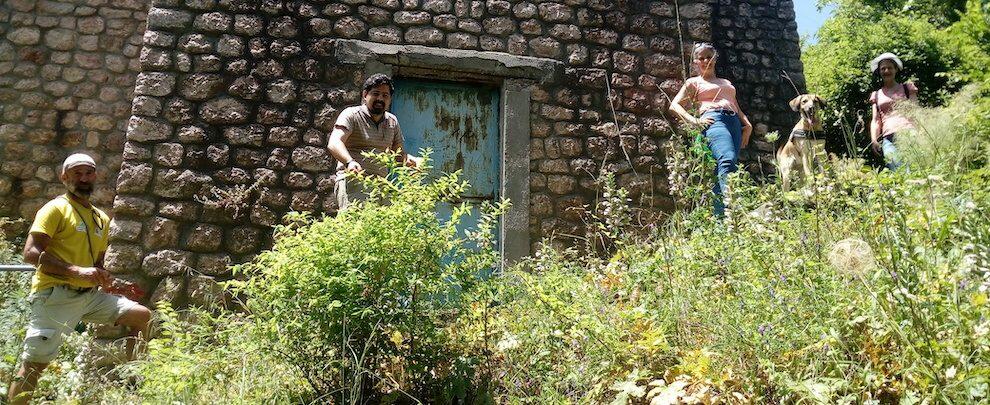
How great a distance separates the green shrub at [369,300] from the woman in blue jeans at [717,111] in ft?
8.80

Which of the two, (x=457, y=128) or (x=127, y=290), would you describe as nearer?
(x=127, y=290)

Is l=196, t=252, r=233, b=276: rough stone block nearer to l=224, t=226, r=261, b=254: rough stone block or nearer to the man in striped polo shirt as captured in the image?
l=224, t=226, r=261, b=254: rough stone block

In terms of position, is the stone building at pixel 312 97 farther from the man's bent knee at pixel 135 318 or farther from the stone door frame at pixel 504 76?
the man's bent knee at pixel 135 318

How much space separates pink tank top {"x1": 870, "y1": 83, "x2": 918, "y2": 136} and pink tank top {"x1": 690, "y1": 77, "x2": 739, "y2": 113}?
43.8 inches

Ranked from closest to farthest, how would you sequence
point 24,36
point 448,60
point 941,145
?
point 941,145, point 448,60, point 24,36

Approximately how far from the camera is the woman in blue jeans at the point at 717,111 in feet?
15.4

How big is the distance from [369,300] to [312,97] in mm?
2865

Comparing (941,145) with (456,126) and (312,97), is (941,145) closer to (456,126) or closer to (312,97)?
(456,126)

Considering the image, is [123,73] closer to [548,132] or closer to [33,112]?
[33,112]

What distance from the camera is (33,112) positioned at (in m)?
5.95

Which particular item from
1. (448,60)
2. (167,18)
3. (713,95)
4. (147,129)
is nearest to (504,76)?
(448,60)

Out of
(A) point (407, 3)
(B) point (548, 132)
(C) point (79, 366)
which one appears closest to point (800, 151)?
(B) point (548, 132)

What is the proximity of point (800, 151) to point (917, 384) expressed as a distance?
Answer: 11.8 feet

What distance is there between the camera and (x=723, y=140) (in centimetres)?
472
